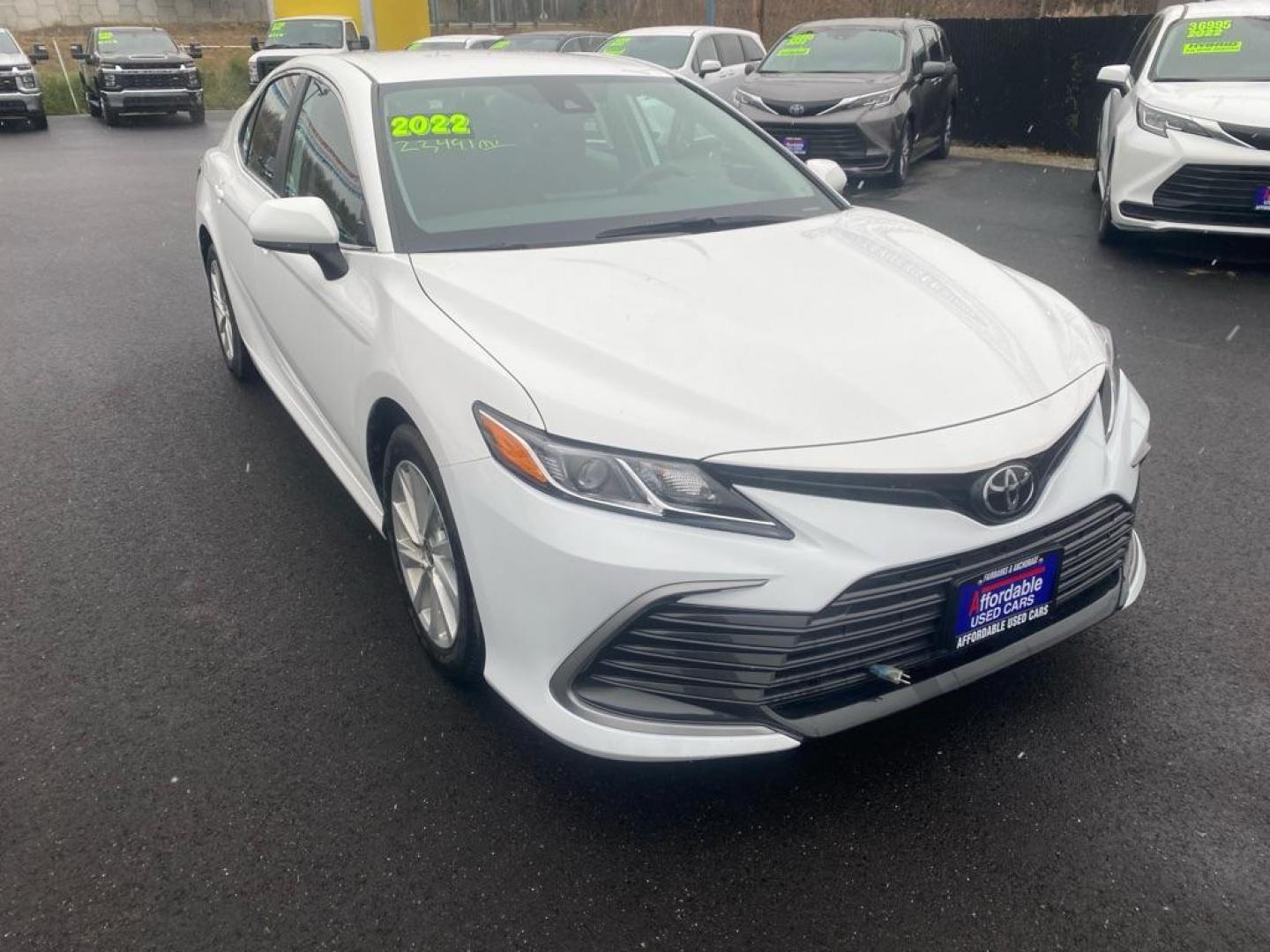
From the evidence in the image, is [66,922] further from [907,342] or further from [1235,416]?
[1235,416]

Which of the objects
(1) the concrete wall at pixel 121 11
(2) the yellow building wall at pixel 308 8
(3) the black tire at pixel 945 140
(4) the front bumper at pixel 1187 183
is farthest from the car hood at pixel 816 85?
(1) the concrete wall at pixel 121 11

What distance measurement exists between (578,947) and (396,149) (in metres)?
2.39

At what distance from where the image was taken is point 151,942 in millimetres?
2191

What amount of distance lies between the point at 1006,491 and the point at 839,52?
10.3 m

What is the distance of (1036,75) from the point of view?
45.8 feet

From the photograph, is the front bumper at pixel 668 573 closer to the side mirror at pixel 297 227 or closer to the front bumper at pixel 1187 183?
the side mirror at pixel 297 227

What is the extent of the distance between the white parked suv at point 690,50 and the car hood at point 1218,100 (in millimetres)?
6188

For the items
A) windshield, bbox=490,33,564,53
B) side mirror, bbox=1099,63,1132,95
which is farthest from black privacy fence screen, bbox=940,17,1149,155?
windshield, bbox=490,33,564,53

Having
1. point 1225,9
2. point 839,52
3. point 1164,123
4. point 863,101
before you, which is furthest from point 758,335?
point 839,52

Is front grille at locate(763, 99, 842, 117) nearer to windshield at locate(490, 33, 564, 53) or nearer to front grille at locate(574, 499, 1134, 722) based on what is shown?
windshield at locate(490, 33, 564, 53)

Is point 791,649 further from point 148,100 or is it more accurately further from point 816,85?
point 148,100

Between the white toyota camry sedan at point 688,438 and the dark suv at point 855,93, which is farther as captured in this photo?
the dark suv at point 855,93

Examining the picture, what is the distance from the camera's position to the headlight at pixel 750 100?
1065 cm

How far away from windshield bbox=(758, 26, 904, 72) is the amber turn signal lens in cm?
996
